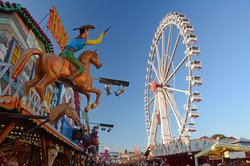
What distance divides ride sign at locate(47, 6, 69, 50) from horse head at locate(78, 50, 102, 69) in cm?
545

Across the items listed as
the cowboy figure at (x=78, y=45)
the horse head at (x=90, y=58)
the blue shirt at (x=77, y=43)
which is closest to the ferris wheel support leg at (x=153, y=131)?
the horse head at (x=90, y=58)

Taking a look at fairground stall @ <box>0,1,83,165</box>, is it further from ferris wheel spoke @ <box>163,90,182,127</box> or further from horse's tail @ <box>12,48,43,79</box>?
ferris wheel spoke @ <box>163,90,182,127</box>

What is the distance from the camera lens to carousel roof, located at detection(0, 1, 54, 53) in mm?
7477

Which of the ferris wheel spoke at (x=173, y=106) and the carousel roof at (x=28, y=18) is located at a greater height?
the carousel roof at (x=28, y=18)

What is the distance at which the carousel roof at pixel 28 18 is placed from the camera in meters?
7.48

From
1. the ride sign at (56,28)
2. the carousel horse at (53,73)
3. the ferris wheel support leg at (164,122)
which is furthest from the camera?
the ferris wheel support leg at (164,122)

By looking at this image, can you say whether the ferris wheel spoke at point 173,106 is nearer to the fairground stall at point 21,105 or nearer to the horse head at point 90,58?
the fairground stall at point 21,105

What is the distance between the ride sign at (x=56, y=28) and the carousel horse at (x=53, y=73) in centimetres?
583

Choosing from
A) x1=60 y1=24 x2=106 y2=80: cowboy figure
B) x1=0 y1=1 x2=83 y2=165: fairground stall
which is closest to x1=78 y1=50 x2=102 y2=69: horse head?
x1=60 y1=24 x2=106 y2=80: cowboy figure

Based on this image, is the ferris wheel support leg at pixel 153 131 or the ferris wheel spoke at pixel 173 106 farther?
the ferris wheel support leg at pixel 153 131

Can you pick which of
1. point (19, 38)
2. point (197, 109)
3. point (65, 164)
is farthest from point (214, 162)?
point (19, 38)

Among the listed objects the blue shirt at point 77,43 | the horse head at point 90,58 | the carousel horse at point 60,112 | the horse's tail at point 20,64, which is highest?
the blue shirt at point 77,43

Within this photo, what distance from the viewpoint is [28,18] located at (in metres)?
8.62

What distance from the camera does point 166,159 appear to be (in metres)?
23.5
